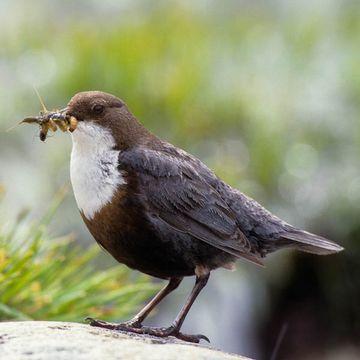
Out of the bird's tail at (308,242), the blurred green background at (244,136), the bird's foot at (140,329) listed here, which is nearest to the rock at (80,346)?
the bird's foot at (140,329)

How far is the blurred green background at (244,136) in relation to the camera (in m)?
8.55

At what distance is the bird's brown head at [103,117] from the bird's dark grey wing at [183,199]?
8 cm

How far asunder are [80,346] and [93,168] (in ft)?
2.92

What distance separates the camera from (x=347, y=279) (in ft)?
28.7

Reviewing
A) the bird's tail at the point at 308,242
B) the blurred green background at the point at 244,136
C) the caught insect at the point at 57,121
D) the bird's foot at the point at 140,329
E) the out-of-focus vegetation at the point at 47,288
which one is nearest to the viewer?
the bird's foot at the point at 140,329

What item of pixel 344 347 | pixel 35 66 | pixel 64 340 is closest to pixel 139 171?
pixel 64 340

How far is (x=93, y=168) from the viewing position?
15.6 feet

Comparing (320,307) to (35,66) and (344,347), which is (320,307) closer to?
(344,347)

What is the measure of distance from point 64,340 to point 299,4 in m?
9.32

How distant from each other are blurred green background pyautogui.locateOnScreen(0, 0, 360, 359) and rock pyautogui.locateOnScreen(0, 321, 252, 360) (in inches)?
141

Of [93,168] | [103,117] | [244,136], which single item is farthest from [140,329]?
[244,136]

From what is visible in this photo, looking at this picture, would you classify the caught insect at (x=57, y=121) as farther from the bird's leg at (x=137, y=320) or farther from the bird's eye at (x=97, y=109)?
the bird's leg at (x=137, y=320)

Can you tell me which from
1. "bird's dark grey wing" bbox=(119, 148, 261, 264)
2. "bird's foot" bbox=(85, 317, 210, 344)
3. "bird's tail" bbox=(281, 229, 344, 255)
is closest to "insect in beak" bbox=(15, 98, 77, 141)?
"bird's dark grey wing" bbox=(119, 148, 261, 264)

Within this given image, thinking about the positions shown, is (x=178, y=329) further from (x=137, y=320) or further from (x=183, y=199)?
(x=183, y=199)
